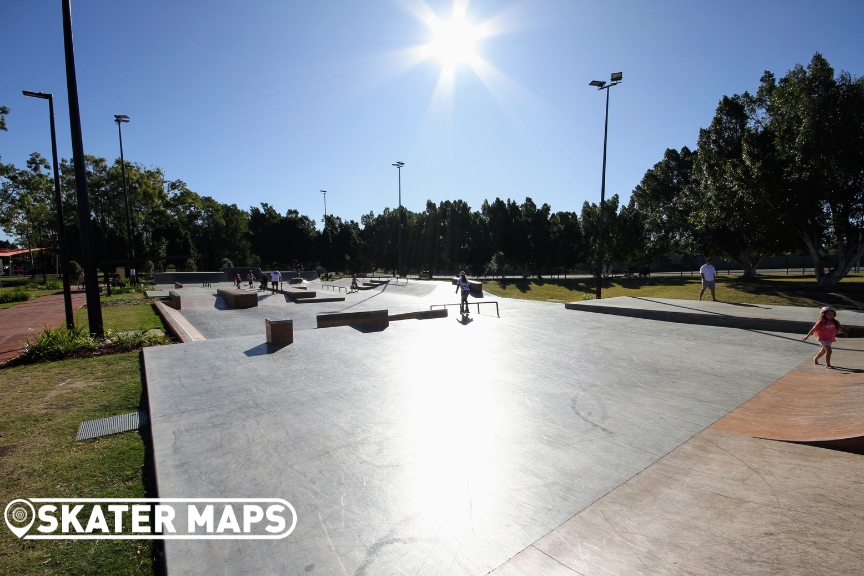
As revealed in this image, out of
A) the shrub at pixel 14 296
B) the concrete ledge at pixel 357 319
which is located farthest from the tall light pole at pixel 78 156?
the shrub at pixel 14 296

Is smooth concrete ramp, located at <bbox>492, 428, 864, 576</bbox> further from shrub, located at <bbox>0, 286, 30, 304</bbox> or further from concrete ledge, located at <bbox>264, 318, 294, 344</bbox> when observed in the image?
shrub, located at <bbox>0, 286, 30, 304</bbox>

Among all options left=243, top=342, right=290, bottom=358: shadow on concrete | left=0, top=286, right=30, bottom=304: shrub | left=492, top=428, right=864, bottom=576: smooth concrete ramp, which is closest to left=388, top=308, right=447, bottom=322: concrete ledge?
left=243, top=342, right=290, bottom=358: shadow on concrete

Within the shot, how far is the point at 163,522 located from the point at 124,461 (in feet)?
4.63

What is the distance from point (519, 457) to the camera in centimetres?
369

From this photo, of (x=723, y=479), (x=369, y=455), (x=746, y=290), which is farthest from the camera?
(x=746, y=290)

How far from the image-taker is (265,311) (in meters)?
16.1

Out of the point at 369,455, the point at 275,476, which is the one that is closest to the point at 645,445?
the point at 369,455

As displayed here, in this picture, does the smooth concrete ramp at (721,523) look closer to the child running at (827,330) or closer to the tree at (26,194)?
the child running at (827,330)

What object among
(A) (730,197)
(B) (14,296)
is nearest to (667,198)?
(A) (730,197)

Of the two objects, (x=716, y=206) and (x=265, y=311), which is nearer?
(x=265, y=311)

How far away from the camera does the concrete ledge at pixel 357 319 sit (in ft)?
35.4

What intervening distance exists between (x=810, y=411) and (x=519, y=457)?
3.63m

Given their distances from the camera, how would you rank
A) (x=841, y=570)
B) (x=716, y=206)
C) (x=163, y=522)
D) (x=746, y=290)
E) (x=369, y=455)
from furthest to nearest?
(x=716, y=206) → (x=746, y=290) → (x=369, y=455) → (x=163, y=522) → (x=841, y=570)

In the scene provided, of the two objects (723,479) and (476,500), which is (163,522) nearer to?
(476,500)
